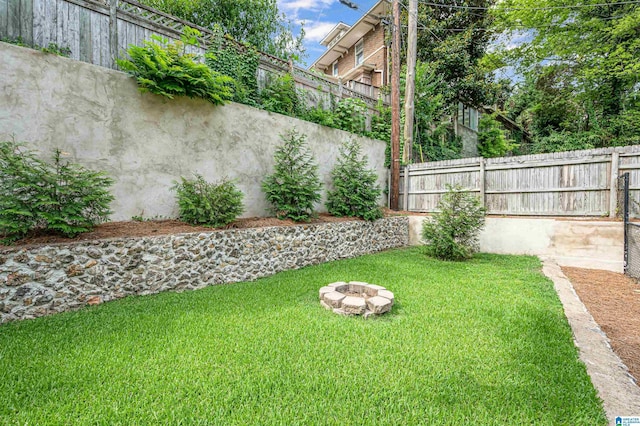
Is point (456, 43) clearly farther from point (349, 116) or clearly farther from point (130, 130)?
point (130, 130)

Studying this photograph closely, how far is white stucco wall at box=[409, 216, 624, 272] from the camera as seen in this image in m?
4.89

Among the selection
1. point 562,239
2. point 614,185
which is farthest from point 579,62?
point 562,239

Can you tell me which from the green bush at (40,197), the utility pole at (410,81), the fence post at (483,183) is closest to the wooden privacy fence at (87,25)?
the green bush at (40,197)

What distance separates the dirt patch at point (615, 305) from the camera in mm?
2432

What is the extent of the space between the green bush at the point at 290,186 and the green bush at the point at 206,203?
0.99 m

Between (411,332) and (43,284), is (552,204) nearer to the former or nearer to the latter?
(411,332)

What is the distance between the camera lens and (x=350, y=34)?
15.4m

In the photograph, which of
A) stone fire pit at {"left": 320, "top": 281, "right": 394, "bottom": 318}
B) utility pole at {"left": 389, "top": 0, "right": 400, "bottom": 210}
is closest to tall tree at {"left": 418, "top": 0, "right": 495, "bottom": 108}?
utility pole at {"left": 389, "top": 0, "right": 400, "bottom": 210}

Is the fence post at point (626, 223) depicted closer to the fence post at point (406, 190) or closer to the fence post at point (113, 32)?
the fence post at point (406, 190)

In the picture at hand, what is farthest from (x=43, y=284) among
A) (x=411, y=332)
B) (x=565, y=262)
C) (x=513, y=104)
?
(x=513, y=104)

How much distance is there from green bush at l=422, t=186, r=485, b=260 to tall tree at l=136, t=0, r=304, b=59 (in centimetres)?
1042

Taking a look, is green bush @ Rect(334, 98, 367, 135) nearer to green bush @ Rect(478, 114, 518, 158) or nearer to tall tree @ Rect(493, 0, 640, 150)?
tall tree @ Rect(493, 0, 640, 150)

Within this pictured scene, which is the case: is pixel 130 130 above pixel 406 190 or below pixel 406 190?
above

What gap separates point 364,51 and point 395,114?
31.7 feet
